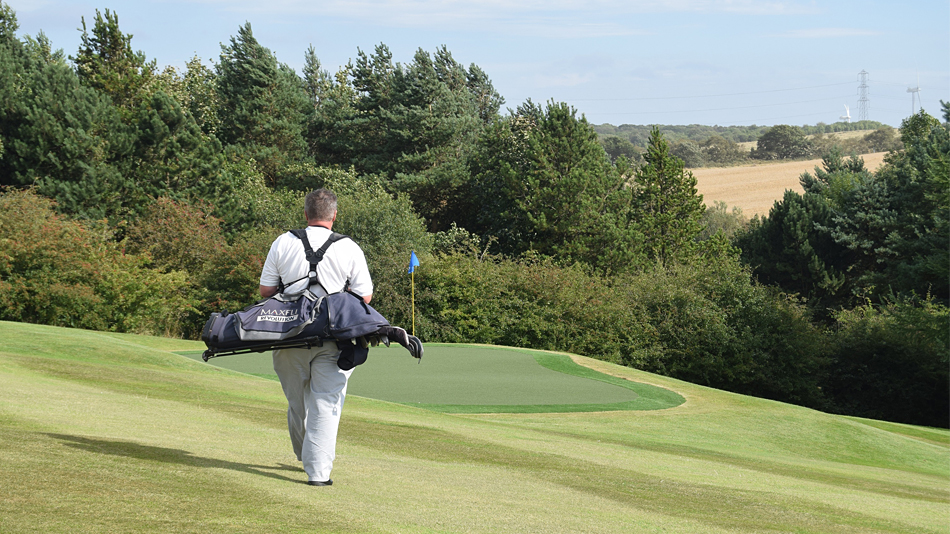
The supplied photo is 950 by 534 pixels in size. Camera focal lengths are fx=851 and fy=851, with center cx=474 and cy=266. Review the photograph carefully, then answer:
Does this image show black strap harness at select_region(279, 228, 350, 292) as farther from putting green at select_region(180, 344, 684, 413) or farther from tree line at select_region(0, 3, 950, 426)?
tree line at select_region(0, 3, 950, 426)

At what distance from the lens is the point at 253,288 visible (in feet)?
113

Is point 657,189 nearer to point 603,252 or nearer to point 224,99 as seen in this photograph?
point 603,252

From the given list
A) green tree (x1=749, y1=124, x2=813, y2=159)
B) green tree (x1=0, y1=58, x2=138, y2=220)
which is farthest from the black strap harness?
green tree (x1=749, y1=124, x2=813, y2=159)

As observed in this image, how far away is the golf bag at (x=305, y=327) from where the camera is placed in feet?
17.0

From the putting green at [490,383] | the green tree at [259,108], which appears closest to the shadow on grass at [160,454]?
the putting green at [490,383]

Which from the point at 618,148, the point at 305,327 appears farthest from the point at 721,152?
the point at 305,327

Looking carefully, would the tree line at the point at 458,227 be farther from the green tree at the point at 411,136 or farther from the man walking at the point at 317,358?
the man walking at the point at 317,358

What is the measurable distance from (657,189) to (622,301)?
1296 cm

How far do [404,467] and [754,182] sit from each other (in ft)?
286

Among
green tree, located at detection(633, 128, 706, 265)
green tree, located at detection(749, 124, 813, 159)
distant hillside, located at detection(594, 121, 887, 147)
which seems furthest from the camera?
distant hillside, located at detection(594, 121, 887, 147)

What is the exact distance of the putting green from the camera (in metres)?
14.5

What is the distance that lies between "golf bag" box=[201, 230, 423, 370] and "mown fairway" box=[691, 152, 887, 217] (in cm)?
7380

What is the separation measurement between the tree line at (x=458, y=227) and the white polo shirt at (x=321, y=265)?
84.5 feet

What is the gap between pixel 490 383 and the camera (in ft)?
54.1
